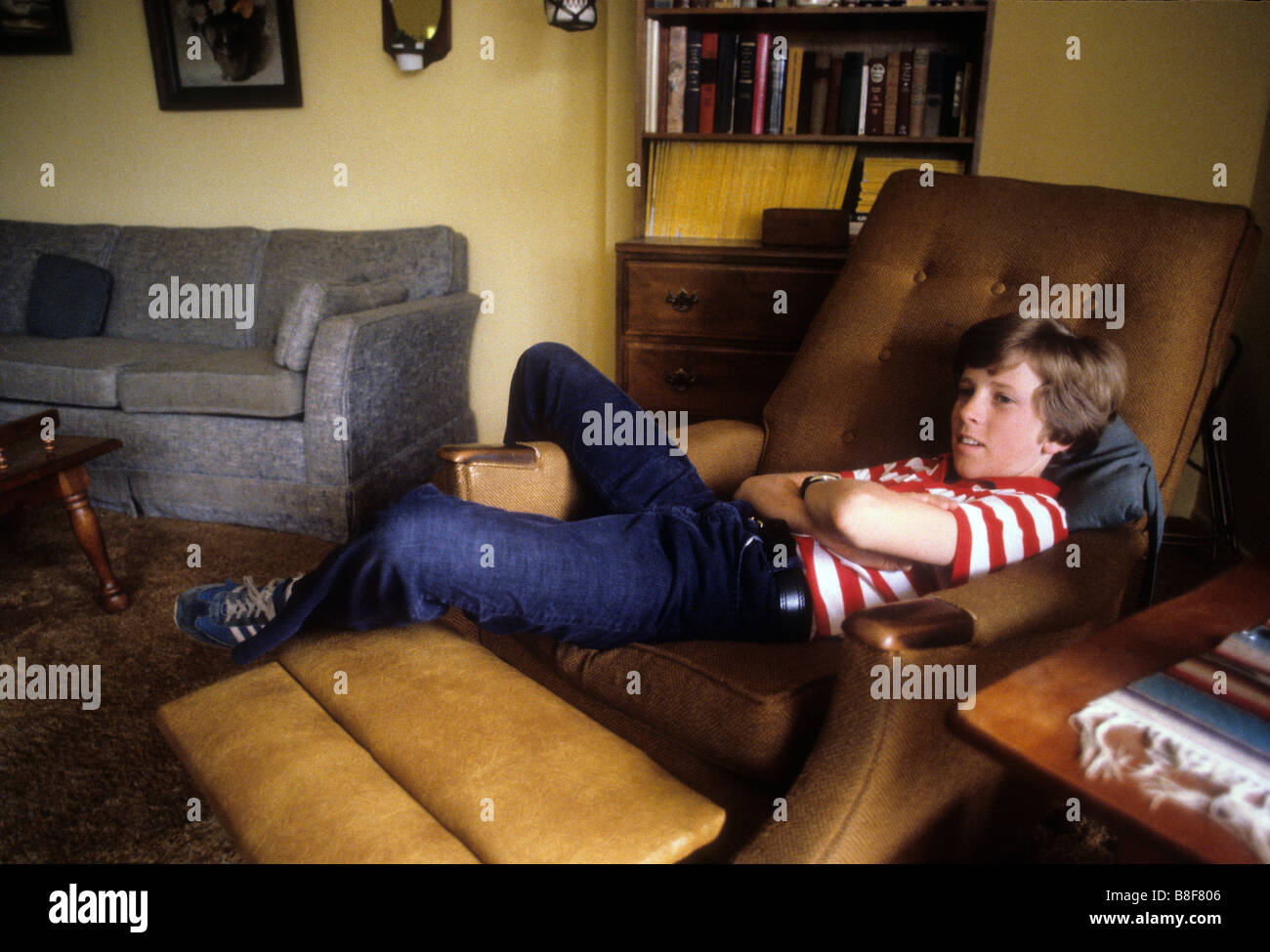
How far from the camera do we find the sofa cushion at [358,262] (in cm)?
273

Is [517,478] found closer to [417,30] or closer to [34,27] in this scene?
[417,30]

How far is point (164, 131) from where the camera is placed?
3.13 m

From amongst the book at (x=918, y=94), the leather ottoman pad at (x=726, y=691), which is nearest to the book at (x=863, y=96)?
the book at (x=918, y=94)

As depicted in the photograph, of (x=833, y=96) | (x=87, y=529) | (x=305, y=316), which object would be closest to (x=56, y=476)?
(x=87, y=529)

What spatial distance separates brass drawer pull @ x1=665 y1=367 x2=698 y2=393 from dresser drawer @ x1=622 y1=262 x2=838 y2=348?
0.33 feet

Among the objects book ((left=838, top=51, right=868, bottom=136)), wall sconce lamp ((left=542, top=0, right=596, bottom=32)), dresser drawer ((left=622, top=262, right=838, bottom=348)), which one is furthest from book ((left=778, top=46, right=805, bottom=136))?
wall sconce lamp ((left=542, top=0, right=596, bottom=32))

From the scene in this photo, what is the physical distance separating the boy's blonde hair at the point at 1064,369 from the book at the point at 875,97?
49.5 inches

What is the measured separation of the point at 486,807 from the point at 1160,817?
22.6 inches

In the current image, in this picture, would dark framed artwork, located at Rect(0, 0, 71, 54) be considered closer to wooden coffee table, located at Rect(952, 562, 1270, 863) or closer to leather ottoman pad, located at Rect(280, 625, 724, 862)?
leather ottoman pad, located at Rect(280, 625, 724, 862)

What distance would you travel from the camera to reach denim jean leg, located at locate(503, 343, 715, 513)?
131 centimetres

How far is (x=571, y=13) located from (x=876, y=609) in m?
2.06

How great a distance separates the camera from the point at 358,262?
275 cm

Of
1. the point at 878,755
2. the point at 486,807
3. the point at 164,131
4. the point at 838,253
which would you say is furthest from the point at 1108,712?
the point at 164,131

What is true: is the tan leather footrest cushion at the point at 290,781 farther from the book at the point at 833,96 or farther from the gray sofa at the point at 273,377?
the book at the point at 833,96
